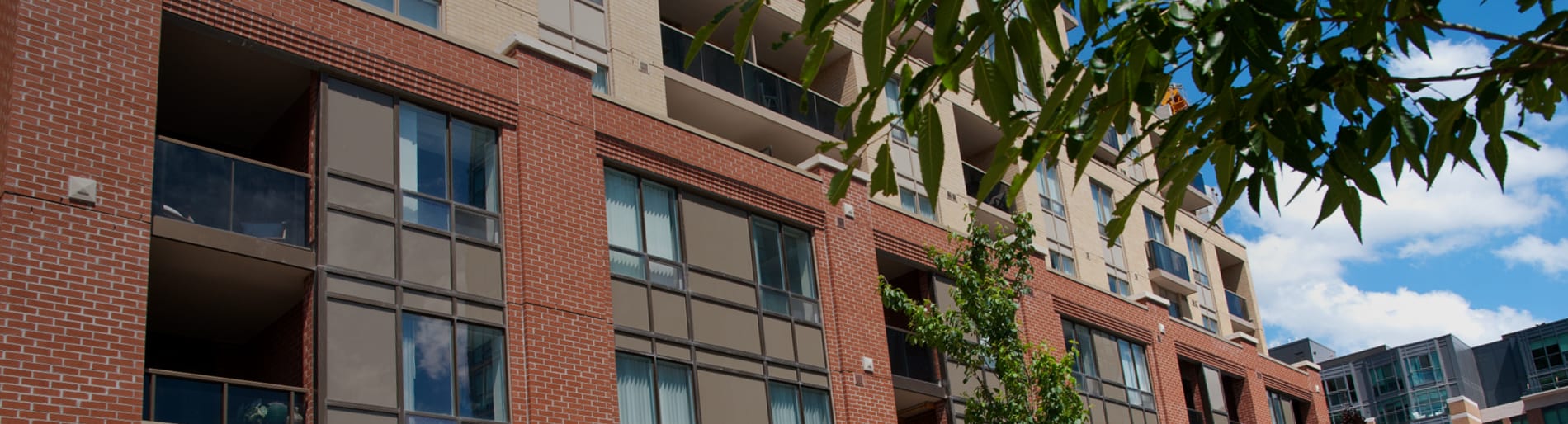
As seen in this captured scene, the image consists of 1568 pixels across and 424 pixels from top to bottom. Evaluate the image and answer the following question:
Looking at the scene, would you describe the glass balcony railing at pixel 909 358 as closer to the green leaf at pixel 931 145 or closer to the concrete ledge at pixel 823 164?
the concrete ledge at pixel 823 164

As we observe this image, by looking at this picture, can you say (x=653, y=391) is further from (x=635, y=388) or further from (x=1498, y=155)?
(x=1498, y=155)

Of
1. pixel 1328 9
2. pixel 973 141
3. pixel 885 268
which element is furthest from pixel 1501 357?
pixel 1328 9

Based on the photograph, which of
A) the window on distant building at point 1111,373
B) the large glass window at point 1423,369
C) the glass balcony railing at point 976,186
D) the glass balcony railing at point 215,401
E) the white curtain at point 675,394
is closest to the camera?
the glass balcony railing at point 215,401

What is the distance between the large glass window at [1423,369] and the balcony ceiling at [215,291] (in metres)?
103

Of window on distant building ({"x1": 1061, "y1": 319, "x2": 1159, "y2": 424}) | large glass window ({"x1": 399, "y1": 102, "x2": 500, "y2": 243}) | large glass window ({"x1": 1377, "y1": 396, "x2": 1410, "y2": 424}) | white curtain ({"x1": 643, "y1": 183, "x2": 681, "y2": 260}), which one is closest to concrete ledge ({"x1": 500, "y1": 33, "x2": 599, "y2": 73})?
large glass window ({"x1": 399, "y1": 102, "x2": 500, "y2": 243})

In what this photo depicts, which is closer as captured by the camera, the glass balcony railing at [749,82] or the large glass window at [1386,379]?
the glass balcony railing at [749,82]

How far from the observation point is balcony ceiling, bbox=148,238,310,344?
16.4 metres

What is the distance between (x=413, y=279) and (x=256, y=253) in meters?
2.08

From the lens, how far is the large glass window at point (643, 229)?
21.3 m

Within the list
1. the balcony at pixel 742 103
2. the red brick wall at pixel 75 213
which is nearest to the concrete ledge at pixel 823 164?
the balcony at pixel 742 103

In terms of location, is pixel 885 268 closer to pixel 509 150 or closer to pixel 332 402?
pixel 509 150

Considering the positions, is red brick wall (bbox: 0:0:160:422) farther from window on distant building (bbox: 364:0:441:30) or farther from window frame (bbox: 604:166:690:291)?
window frame (bbox: 604:166:690:291)

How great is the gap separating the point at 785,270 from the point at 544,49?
603 centimetres

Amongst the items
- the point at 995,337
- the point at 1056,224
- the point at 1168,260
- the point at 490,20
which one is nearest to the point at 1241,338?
the point at 1168,260
